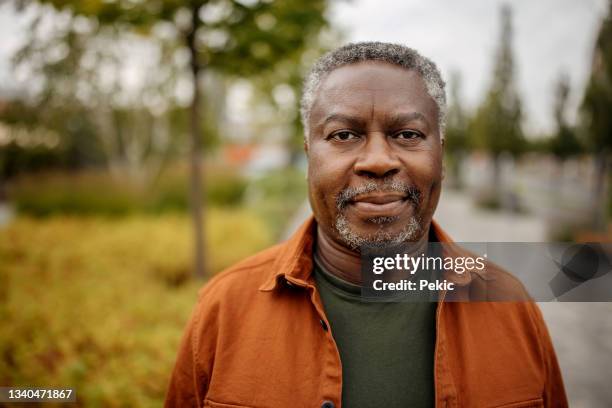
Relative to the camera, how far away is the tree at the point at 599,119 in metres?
6.02

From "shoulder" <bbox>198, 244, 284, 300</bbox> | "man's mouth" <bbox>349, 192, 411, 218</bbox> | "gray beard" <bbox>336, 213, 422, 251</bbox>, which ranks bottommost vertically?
"shoulder" <bbox>198, 244, 284, 300</bbox>

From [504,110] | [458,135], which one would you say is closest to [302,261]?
[504,110]

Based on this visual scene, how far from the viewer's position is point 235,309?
59.2 inches

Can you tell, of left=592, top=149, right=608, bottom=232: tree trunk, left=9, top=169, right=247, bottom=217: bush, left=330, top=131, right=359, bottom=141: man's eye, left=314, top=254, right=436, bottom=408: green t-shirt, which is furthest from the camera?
left=9, top=169, right=247, bottom=217: bush

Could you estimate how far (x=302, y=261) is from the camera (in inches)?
61.1

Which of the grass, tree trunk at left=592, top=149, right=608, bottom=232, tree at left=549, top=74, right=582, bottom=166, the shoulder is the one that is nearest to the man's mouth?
the shoulder

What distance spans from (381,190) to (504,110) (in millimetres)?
18602

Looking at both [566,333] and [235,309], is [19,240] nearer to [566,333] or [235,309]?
[235,309]

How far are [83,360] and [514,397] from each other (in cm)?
322

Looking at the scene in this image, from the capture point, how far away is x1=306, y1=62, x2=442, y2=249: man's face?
55.0 inches

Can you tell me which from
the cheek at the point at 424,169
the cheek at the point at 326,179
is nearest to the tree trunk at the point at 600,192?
the cheek at the point at 424,169

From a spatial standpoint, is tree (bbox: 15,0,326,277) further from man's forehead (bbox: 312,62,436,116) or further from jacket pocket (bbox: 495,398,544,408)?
jacket pocket (bbox: 495,398,544,408)

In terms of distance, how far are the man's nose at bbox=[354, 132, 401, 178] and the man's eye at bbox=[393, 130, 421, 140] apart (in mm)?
46

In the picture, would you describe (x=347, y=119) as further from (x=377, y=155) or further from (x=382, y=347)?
(x=382, y=347)
